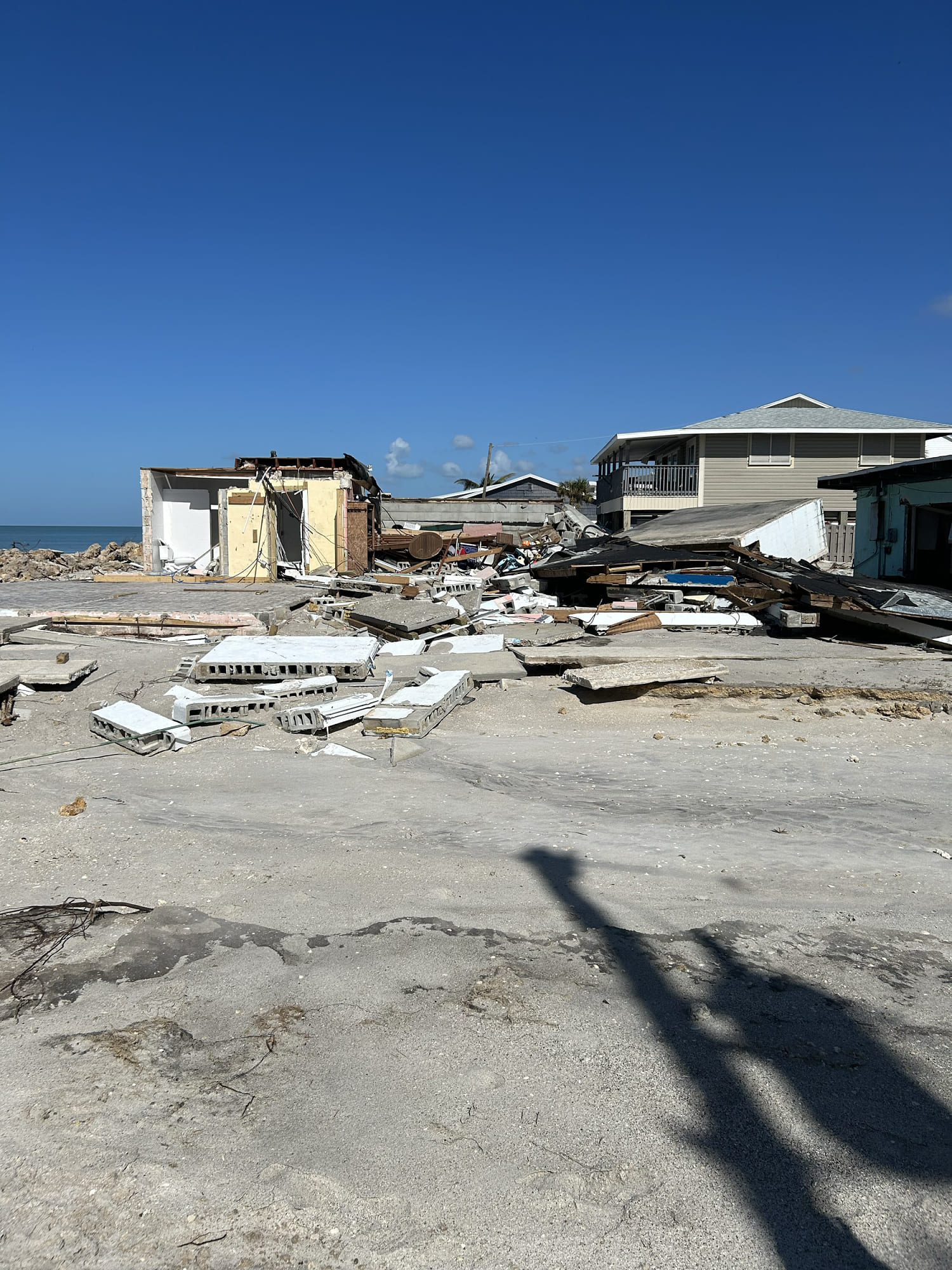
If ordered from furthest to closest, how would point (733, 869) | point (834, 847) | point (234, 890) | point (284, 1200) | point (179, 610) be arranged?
point (179, 610) → point (834, 847) → point (733, 869) → point (234, 890) → point (284, 1200)

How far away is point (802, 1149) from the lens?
8.38 ft

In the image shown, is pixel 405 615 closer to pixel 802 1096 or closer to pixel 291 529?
pixel 802 1096

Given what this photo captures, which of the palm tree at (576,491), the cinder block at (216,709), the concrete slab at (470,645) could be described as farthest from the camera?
the palm tree at (576,491)

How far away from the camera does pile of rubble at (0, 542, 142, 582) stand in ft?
82.7

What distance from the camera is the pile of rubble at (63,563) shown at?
25.2 metres

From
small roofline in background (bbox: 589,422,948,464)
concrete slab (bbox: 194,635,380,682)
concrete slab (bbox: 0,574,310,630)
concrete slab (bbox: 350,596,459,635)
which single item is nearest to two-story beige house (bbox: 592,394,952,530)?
small roofline in background (bbox: 589,422,948,464)

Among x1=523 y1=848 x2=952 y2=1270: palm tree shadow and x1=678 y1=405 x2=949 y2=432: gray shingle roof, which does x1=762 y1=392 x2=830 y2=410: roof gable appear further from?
x1=523 y1=848 x2=952 y2=1270: palm tree shadow

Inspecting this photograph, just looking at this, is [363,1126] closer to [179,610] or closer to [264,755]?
[264,755]

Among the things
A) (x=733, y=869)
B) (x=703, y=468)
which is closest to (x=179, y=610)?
(x=733, y=869)

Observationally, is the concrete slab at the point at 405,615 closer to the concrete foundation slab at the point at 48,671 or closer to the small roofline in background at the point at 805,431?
the concrete foundation slab at the point at 48,671

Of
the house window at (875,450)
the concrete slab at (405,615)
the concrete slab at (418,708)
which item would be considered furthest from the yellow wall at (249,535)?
the house window at (875,450)

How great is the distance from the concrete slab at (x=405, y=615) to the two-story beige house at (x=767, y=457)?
16235mm

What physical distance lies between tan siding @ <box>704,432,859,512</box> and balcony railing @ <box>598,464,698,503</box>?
0.63 meters

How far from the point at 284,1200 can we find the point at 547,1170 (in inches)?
30.7
